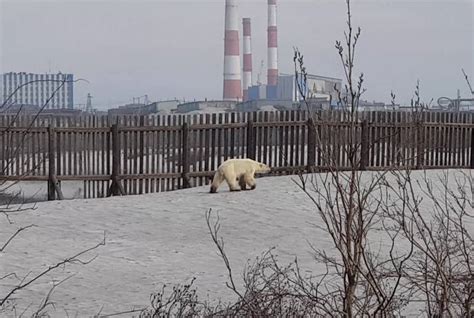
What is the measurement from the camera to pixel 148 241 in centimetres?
1066

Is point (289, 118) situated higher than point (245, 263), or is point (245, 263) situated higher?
point (289, 118)

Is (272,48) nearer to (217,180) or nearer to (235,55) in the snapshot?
(235,55)

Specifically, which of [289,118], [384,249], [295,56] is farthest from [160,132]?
[295,56]

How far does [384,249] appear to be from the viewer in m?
9.73

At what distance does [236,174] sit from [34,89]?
1050 centimetres

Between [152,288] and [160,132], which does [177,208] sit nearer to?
[160,132]

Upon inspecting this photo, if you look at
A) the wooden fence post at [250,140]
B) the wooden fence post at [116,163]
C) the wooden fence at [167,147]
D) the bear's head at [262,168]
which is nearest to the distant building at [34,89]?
the bear's head at [262,168]

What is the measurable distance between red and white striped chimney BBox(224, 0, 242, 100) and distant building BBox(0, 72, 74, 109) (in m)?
46.5

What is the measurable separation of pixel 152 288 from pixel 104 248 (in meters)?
2.30

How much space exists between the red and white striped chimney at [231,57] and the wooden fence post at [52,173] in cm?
3555

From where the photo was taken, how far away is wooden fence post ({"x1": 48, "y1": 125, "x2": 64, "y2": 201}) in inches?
617

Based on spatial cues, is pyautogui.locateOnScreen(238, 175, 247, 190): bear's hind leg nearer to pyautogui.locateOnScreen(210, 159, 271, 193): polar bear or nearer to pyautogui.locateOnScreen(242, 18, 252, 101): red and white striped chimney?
pyautogui.locateOnScreen(210, 159, 271, 193): polar bear

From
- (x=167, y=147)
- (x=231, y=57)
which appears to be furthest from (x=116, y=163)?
(x=231, y=57)

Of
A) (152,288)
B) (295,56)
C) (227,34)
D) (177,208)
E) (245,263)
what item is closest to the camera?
(295,56)
